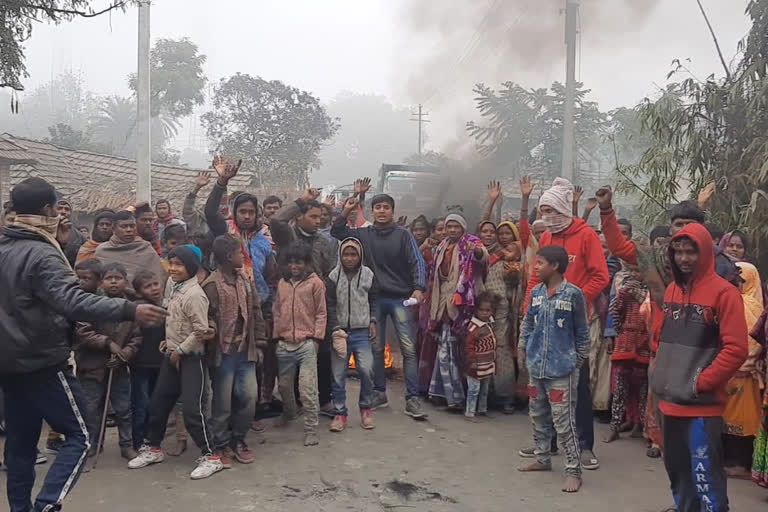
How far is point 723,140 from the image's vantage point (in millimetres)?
7211

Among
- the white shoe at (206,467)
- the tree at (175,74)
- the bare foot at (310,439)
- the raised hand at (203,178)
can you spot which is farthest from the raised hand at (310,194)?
the tree at (175,74)

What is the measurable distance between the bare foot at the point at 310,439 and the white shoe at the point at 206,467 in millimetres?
794

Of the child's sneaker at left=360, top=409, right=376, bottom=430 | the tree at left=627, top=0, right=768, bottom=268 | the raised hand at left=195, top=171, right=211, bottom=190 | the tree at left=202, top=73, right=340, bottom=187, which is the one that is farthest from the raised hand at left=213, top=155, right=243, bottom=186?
the tree at left=202, top=73, right=340, bottom=187

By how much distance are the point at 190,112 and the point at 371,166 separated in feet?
181

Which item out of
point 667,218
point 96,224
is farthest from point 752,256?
point 96,224

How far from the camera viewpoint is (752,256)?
20.9 ft

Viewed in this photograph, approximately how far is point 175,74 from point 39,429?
34.0 meters

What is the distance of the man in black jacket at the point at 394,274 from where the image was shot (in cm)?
618

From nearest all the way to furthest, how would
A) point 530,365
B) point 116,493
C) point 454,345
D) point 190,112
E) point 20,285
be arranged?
point 20,285, point 116,493, point 530,365, point 454,345, point 190,112

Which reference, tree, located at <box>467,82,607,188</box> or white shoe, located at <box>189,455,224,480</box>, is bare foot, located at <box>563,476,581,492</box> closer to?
white shoe, located at <box>189,455,224,480</box>

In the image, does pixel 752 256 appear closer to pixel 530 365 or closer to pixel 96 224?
pixel 530 365

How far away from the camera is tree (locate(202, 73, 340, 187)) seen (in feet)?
99.7

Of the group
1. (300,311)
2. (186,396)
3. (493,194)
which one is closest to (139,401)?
(186,396)

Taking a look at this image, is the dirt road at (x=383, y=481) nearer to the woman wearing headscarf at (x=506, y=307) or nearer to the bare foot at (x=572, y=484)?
the bare foot at (x=572, y=484)
